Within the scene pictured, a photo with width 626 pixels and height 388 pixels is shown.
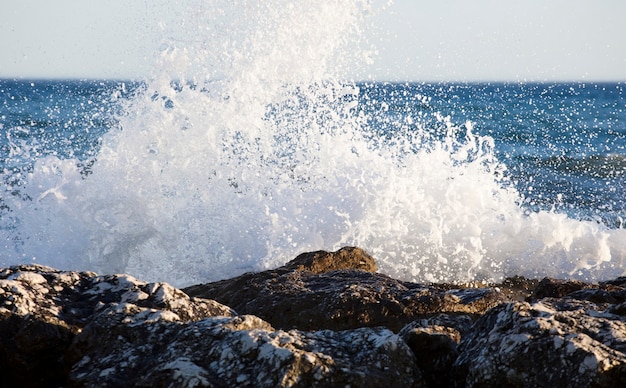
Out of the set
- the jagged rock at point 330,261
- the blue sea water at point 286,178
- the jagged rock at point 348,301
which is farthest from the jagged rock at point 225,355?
the blue sea water at point 286,178

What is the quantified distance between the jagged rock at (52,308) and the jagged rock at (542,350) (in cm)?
92

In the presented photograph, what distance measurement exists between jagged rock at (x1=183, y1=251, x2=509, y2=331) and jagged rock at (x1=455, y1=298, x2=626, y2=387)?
3.30ft

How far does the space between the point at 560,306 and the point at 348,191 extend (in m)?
4.30

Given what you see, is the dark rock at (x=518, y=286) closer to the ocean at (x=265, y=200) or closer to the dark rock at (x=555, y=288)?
the ocean at (x=265, y=200)

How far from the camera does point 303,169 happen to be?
690 cm

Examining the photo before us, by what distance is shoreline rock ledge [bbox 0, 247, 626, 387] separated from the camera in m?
1.78

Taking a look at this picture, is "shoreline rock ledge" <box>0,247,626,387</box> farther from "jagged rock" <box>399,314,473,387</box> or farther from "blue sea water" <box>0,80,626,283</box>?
"blue sea water" <box>0,80,626,283</box>

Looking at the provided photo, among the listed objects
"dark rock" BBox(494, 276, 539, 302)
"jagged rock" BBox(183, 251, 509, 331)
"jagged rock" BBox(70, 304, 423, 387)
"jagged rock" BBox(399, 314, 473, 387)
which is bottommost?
"dark rock" BBox(494, 276, 539, 302)

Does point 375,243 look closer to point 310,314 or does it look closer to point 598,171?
point 310,314

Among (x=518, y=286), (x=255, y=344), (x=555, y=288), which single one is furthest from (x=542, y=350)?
(x=518, y=286)

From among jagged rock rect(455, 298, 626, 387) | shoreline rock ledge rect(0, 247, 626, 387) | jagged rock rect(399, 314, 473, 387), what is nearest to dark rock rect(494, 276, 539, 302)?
shoreline rock ledge rect(0, 247, 626, 387)

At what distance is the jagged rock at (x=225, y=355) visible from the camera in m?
1.78

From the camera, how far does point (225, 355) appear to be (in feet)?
6.10

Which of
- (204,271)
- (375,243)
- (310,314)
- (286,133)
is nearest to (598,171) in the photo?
(286,133)
